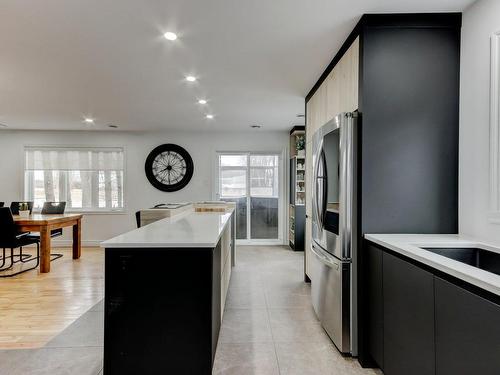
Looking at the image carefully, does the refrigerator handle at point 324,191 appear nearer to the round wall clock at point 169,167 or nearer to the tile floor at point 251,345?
the tile floor at point 251,345

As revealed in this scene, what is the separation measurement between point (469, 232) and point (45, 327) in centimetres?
346

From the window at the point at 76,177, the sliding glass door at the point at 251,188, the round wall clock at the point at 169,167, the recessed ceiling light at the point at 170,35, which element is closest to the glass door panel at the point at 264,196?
the sliding glass door at the point at 251,188

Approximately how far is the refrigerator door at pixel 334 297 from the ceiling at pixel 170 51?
1.74 meters

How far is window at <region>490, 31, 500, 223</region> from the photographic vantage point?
5.80 ft

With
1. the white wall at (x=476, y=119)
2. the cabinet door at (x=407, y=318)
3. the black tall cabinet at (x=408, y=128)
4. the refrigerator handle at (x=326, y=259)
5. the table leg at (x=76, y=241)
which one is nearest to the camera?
the cabinet door at (x=407, y=318)

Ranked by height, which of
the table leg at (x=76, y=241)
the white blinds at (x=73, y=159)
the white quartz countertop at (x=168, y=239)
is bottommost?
the table leg at (x=76, y=241)

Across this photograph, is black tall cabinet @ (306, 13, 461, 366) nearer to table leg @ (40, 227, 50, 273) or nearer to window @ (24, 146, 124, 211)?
table leg @ (40, 227, 50, 273)

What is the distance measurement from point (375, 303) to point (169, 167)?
5.12 metres

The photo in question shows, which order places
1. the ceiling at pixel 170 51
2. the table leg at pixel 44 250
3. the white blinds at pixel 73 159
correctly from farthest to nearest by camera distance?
the white blinds at pixel 73 159 < the table leg at pixel 44 250 < the ceiling at pixel 170 51

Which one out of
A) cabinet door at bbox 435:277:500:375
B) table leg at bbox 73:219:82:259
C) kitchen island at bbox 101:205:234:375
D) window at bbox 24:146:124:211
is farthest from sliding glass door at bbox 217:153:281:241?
cabinet door at bbox 435:277:500:375

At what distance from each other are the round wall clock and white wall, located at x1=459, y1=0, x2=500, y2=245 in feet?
16.3

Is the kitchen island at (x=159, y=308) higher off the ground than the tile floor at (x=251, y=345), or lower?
higher

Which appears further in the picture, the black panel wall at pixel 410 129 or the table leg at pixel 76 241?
the table leg at pixel 76 241

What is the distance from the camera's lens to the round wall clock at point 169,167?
6.17 meters
